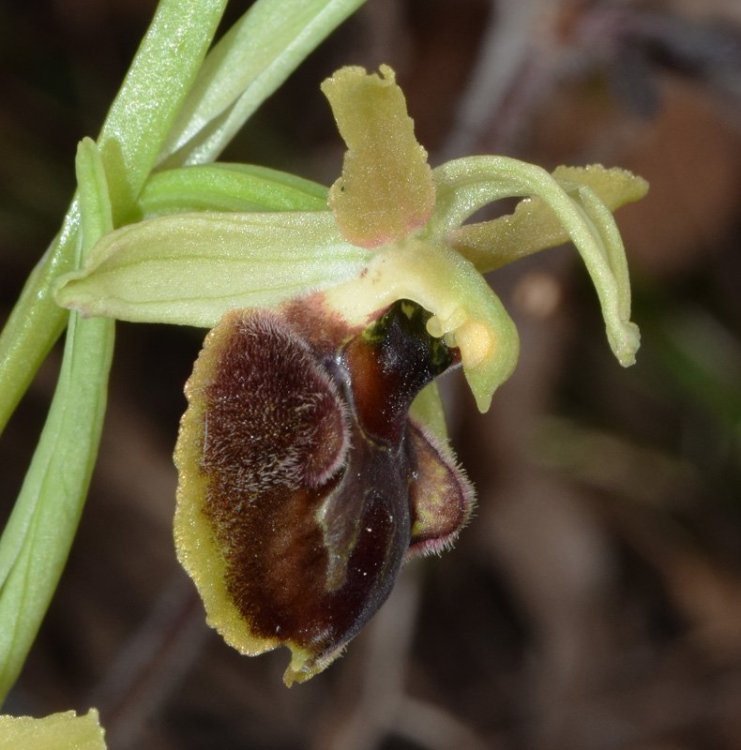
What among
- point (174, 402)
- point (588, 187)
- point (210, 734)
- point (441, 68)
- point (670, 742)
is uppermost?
point (441, 68)

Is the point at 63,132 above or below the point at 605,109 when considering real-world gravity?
below

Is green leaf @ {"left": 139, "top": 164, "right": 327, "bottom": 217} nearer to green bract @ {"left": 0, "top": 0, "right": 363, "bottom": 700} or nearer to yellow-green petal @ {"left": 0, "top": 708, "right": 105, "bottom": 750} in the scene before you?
green bract @ {"left": 0, "top": 0, "right": 363, "bottom": 700}

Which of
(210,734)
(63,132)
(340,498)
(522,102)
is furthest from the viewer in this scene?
(210,734)

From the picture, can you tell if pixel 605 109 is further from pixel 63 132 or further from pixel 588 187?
pixel 588 187

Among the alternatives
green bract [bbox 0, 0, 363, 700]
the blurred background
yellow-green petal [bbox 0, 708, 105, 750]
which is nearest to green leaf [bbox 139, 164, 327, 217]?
green bract [bbox 0, 0, 363, 700]

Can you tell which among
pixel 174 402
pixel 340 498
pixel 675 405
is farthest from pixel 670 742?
pixel 340 498

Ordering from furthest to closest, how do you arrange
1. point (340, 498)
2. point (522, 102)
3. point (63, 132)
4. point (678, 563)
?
1. point (678, 563)
2. point (63, 132)
3. point (522, 102)
4. point (340, 498)

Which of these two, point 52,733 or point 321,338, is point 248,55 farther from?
point 52,733
